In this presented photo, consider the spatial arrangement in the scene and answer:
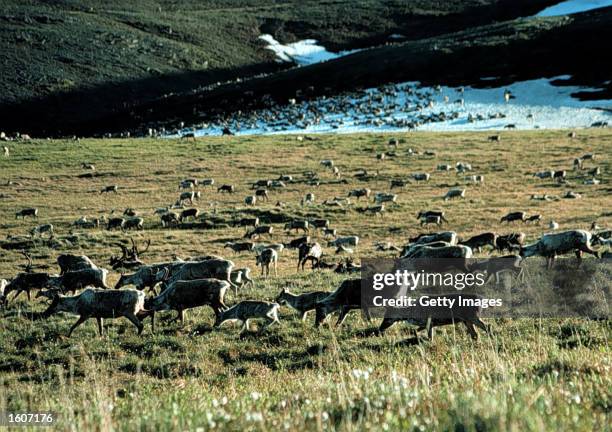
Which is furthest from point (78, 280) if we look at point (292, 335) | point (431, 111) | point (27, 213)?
point (431, 111)

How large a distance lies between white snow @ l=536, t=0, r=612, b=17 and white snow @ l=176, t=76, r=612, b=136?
7984cm

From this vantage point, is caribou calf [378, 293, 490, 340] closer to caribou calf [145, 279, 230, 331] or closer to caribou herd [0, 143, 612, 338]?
caribou herd [0, 143, 612, 338]

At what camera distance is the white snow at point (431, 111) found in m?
81.6

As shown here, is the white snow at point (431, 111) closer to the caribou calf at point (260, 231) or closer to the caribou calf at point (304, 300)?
the caribou calf at point (260, 231)

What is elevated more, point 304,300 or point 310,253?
point 310,253

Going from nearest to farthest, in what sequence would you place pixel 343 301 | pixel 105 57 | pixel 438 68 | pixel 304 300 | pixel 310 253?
1. pixel 343 301
2. pixel 304 300
3. pixel 310 253
4. pixel 438 68
5. pixel 105 57

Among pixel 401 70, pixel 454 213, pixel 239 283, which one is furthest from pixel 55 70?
pixel 239 283

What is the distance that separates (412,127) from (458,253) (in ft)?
214

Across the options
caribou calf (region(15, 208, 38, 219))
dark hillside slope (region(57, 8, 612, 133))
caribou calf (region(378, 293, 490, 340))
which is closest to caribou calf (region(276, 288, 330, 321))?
caribou calf (region(378, 293, 490, 340))

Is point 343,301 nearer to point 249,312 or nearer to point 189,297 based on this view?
point 249,312

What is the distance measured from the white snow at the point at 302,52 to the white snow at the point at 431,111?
77932 millimetres

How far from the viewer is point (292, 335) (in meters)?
13.9

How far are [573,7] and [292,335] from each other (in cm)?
18442

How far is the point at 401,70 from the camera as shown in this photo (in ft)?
389
